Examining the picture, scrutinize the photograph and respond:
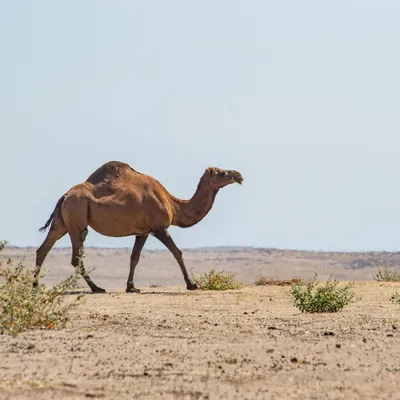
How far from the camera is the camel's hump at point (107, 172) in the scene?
20234 millimetres

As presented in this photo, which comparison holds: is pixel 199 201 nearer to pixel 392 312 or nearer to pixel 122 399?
pixel 392 312

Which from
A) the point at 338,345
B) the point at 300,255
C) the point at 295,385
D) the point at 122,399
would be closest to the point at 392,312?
the point at 338,345

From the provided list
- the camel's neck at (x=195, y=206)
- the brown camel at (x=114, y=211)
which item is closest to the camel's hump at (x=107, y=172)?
the brown camel at (x=114, y=211)

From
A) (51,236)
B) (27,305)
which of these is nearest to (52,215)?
(51,236)

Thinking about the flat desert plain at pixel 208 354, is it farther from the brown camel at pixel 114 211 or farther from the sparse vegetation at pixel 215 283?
the sparse vegetation at pixel 215 283

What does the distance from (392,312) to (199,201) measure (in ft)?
25.6

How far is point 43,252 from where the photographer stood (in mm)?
20016

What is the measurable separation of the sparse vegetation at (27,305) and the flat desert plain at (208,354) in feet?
0.61

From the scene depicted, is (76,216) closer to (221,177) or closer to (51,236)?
(51,236)

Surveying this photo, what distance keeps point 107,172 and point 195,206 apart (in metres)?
1.98

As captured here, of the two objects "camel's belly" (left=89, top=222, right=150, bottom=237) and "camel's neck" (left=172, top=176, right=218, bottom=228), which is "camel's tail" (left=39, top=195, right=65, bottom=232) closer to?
"camel's belly" (left=89, top=222, right=150, bottom=237)

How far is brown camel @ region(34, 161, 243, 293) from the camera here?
1978 cm

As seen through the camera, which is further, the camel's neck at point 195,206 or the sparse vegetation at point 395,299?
the camel's neck at point 195,206

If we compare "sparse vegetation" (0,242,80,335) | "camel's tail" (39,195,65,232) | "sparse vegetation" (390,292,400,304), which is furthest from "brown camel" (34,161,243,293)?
"sparse vegetation" (0,242,80,335)
